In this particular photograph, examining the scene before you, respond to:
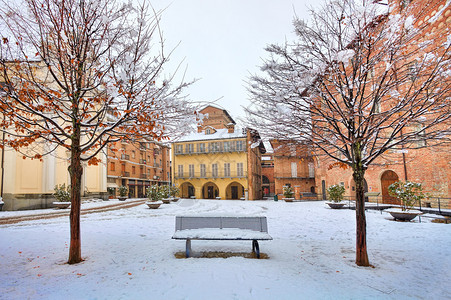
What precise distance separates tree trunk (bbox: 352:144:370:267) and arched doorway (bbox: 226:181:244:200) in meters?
30.2

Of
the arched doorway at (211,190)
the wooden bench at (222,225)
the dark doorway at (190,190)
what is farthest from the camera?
the dark doorway at (190,190)

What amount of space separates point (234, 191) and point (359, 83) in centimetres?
3248

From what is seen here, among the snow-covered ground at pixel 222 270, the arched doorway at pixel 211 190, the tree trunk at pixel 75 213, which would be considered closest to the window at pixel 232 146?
the arched doorway at pixel 211 190

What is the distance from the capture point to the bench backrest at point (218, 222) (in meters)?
5.56

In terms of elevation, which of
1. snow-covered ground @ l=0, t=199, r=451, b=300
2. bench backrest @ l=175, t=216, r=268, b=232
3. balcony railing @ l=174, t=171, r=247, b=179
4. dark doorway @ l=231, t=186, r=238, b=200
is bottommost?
dark doorway @ l=231, t=186, r=238, b=200

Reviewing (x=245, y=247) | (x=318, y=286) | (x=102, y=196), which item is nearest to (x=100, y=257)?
(x=245, y=247)

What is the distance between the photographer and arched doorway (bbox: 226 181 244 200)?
116 ft

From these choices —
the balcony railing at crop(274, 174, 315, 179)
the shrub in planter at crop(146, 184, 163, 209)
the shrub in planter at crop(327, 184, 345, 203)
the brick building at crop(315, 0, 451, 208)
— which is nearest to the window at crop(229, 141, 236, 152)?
the balcony railing at crop(274, 174, 315, 179)

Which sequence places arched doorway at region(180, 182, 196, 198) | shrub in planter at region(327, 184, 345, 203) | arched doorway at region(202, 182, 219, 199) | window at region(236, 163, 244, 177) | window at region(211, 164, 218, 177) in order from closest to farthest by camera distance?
shrub in planter at region(327, 184, 345, 203)
window at region(236, 163, 244, 177)
window at region(211, 164, 218, 177)
arched doorway at region(180, 182, 196, 198)
arched doorway at region(202, 182, 219, 199)

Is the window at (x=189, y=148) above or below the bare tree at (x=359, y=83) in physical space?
above

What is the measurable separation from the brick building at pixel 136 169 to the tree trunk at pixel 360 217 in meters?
26.7

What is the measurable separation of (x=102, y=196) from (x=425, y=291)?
77.5ft

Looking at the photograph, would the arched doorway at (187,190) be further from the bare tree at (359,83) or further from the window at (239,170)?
the bare tree at (359,83)

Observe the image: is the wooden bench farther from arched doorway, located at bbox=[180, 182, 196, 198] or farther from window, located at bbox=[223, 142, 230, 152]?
arched doorway, located at bbox=[180, 182, 196, 198]
